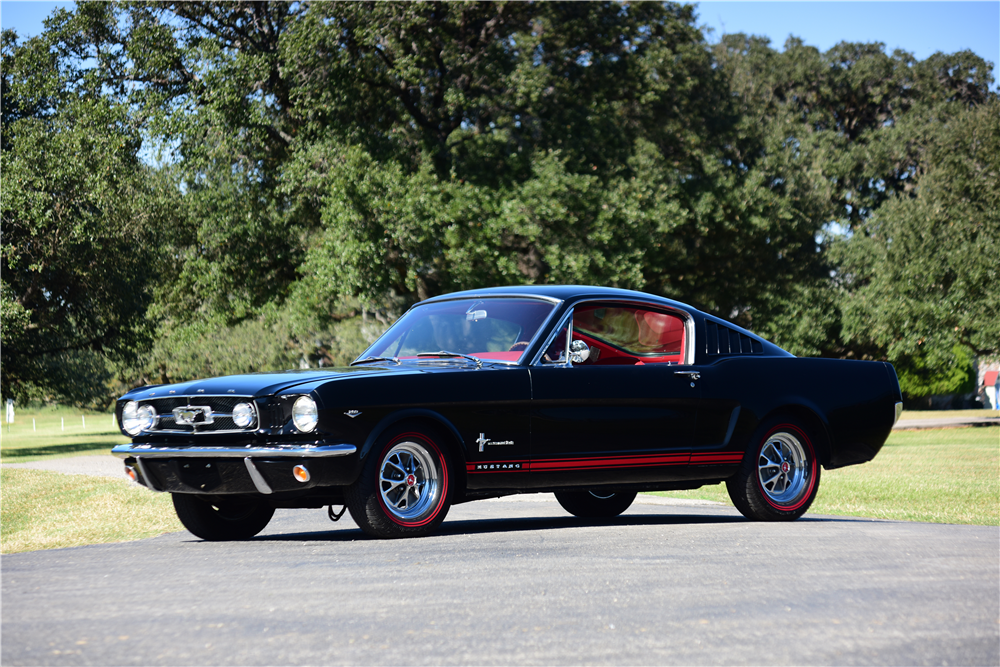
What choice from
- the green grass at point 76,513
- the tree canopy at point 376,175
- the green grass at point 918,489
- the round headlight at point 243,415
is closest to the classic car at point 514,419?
the round headlight at point 243,415

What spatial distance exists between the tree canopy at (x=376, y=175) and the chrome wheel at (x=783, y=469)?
49.5ft

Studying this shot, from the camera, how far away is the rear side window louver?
8617 millimetres

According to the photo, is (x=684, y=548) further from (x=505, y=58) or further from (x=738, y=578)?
(x=505, y=58)

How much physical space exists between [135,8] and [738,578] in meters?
25.4

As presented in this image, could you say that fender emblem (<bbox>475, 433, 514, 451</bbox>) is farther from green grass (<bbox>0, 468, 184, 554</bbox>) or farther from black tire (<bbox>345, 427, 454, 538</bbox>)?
green grass (<bbox>0, 468, 184, 554</bbox>)

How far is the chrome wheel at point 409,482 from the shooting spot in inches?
273

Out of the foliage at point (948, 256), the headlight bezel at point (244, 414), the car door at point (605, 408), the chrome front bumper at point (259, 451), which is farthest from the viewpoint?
the foliage at point (948, 256)

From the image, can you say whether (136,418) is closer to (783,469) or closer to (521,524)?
(521,524)

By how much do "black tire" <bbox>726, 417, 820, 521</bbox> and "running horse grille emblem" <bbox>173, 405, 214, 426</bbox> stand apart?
3927mm

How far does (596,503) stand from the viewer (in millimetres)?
9586

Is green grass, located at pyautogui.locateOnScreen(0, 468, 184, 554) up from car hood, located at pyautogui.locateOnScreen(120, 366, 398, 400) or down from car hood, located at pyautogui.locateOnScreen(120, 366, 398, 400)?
down

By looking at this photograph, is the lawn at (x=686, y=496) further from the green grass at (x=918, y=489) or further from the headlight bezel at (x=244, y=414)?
the headlight bezel at (x=244, y=414)

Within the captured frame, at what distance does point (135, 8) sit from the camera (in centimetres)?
2702

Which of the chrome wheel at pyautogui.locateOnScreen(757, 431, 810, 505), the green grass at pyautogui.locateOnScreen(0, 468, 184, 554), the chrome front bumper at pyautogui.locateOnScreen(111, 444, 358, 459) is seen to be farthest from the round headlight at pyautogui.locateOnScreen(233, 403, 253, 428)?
the chrome wheel at pyautogui.locateOnScreen(757, 431, 810, 505)
